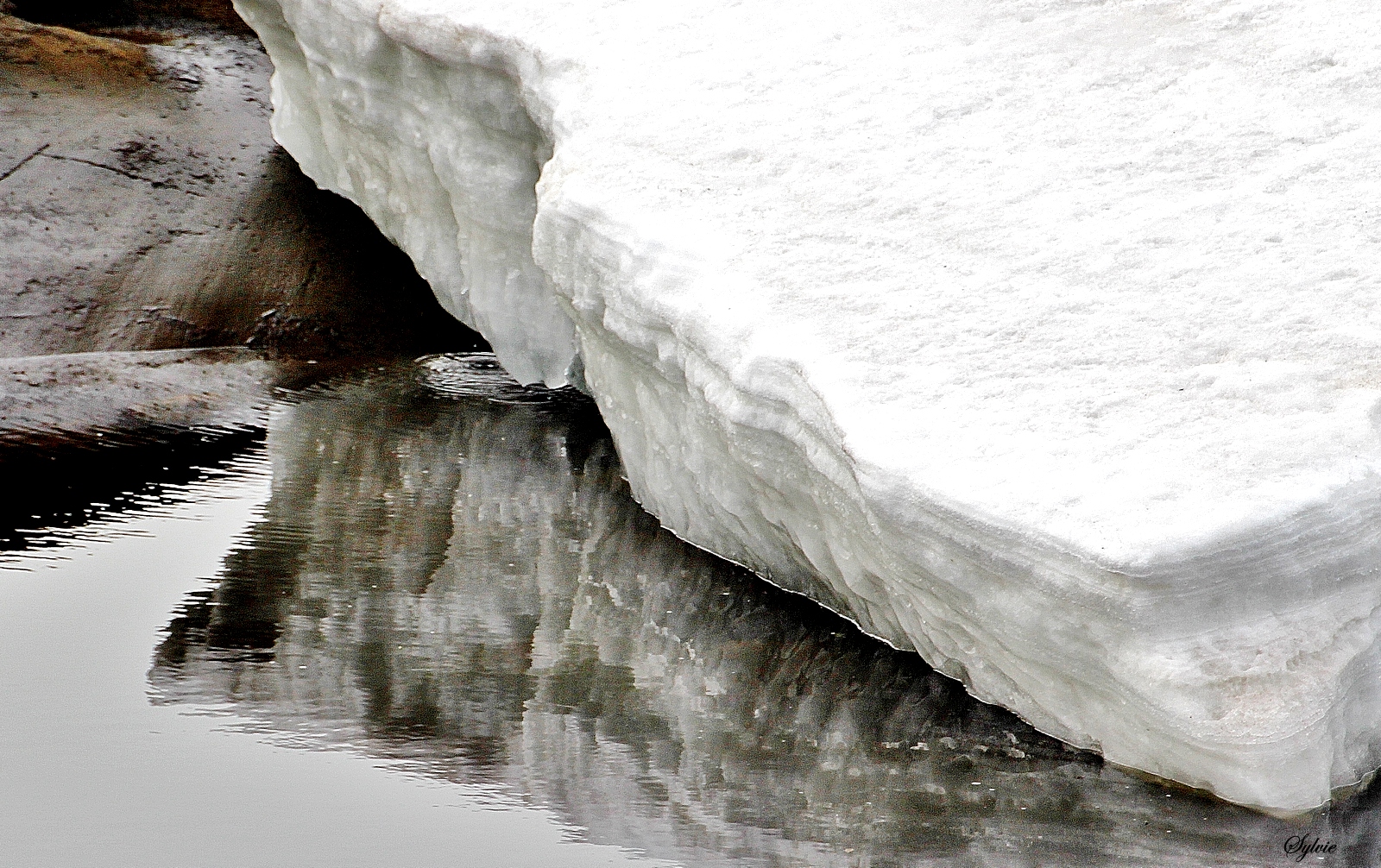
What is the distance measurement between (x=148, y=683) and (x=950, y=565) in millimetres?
1396

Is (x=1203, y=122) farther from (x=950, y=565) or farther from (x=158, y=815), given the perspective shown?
(x=158, y=815)

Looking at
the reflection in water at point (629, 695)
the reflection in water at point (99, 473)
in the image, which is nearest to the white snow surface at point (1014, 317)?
the reflection in water at point (629, 695)

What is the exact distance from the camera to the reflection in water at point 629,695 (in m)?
1.98

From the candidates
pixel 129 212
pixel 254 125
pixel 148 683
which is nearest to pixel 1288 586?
pixel 148 683

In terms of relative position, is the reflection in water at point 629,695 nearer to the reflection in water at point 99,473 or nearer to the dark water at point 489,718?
the dark water at point 489,718

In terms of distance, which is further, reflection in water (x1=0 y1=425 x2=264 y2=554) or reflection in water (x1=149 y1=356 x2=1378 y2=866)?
reflection in water (x1=0 y1=425 x2=264 y2=554)

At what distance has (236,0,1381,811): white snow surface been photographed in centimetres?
195

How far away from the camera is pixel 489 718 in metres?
2.32

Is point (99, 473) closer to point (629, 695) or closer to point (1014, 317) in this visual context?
point (629, 695)

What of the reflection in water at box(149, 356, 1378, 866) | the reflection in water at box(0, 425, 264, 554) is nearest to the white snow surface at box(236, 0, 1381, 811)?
the reflection in water at box(149, 356, 1378, 866)

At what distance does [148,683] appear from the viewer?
2432 millimetres

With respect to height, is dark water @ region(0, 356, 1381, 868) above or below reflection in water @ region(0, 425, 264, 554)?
below

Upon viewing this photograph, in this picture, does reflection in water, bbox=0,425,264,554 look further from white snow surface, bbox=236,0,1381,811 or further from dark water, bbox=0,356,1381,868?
white snow surface, bbox=236,0,1381,811

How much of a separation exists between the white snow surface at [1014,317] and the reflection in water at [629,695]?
105 mm
